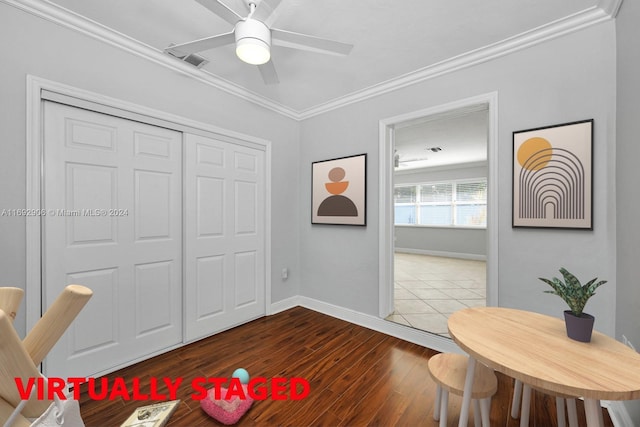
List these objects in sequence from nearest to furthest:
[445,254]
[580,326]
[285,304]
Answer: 1. [580,326]
2. [285,304]
3. [445,254]

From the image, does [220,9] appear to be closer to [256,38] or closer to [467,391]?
[256,38]

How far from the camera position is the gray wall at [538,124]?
5.63ft

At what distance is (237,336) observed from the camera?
260 centimetres

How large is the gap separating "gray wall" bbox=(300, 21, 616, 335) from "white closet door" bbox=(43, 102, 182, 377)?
1904mm

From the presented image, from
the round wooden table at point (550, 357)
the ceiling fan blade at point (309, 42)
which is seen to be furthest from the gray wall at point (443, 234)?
the ceiling fan blade at point (309, 42)

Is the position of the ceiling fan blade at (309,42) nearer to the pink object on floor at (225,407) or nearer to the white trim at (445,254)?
the pink object on floor at (225,407)

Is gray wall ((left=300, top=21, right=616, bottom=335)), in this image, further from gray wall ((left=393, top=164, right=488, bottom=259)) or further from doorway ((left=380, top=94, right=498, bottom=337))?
gray wall ((left=393, top=164, right=488, bottom=259))

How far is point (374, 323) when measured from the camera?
2779 millimetres

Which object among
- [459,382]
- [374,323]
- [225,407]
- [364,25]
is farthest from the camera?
[374,323]

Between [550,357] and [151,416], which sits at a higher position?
[550,357]

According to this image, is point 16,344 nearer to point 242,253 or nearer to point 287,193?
point 242,253

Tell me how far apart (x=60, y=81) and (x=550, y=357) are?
10.0 feet

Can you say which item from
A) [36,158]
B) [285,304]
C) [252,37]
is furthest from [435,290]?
[36,158]

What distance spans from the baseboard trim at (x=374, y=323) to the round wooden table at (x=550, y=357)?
3.88ft
